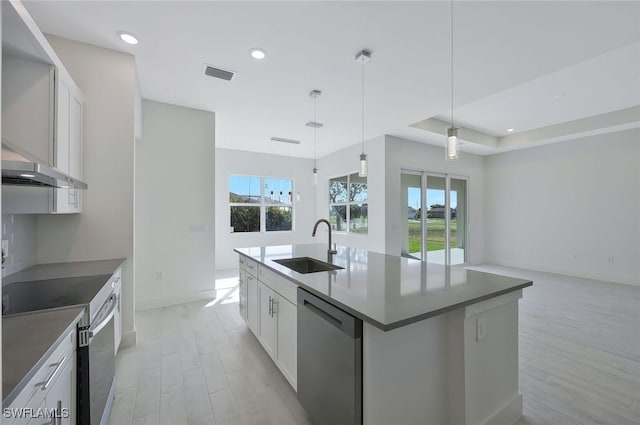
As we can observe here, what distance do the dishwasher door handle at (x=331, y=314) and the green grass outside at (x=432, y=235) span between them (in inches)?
185

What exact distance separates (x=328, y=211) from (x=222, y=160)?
9.82 feet

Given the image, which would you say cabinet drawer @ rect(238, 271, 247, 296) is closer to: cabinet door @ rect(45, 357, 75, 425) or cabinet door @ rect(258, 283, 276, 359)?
cabinet door @ rect(258, 283, 276, 359)

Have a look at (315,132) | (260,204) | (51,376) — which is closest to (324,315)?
(51,376)

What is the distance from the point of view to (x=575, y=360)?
247 cm

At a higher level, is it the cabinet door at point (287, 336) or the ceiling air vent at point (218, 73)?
the ceiling air vent at point (218, 73)

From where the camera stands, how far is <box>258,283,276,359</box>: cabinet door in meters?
2.29

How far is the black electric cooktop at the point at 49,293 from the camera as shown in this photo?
143cm

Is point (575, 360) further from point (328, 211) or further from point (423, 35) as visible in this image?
point (328, 211)

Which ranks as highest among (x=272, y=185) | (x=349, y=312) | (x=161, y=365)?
(x=272, y=185)

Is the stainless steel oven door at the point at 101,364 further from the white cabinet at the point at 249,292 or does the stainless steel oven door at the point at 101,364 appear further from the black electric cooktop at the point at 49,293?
the white cabinet at the point at 249,292

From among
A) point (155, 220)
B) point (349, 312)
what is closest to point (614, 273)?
point (349, 312)

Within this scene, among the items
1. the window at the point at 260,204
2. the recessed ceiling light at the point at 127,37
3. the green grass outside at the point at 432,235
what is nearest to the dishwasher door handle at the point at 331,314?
the recessed ceiling light at the point at 127,37

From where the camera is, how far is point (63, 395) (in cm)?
121

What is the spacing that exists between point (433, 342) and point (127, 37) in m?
3.50
